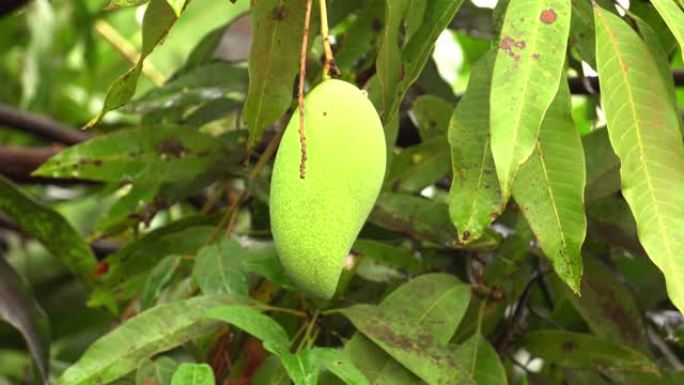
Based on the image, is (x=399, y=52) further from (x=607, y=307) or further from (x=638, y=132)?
(x=607, y=307)

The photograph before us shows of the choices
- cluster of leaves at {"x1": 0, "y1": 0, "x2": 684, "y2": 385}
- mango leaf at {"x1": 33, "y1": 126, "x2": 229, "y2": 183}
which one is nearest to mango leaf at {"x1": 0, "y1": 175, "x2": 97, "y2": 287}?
cluster of leaves at {"x1": 0, "y1": 0, "x2": 684, "y2": 385}

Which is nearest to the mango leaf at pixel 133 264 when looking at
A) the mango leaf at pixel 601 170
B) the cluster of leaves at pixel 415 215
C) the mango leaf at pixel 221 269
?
the cluster of leaves at pixel 415 215

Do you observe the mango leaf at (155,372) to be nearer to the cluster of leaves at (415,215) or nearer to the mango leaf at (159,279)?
the cluster of leaves at (415,215)

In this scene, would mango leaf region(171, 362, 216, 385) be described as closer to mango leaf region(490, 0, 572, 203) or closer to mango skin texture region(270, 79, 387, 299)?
mango skin texture region(270, 79, 387, 299)

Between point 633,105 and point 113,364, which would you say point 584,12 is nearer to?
point 633,105

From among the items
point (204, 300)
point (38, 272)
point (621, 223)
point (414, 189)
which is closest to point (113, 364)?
point (204, 300)

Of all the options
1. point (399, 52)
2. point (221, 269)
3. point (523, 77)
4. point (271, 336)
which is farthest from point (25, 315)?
point (523, 77)
